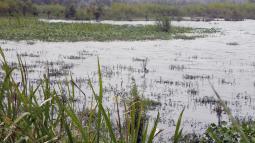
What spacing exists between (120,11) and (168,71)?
4072 cm

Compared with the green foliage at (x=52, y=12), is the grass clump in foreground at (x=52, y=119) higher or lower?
higher

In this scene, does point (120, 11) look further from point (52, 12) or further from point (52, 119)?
point (52, 119)

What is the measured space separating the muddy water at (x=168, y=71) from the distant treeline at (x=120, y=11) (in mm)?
21849

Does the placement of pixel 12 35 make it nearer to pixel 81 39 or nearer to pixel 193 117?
pixel 81 39

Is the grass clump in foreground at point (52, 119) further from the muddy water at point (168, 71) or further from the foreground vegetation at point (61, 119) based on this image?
the muddy water at point (168, 71)

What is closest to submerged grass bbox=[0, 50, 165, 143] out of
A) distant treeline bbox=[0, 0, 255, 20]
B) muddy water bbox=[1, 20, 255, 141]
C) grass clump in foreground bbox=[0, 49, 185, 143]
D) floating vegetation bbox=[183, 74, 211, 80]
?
grass clump in foreground bbox=[0, 49, 185, 143]

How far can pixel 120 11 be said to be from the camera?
54.3 m

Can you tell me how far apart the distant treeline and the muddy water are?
21849 mm

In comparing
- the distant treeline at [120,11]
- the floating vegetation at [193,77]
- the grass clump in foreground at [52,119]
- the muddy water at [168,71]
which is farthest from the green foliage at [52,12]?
the grass clump in foreground at [52,119]

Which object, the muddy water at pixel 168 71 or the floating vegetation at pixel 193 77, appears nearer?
the muddy water at pixel 168 71

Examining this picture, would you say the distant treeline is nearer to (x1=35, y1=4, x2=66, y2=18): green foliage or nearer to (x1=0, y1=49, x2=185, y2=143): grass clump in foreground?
(x1=35, y1=4, x2=66, y2=18): green foliage

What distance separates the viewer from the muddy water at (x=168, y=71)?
9352 millimetres

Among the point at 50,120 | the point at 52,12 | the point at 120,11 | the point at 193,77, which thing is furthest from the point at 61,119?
the point at 120,11

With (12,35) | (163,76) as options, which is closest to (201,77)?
(163,76)
